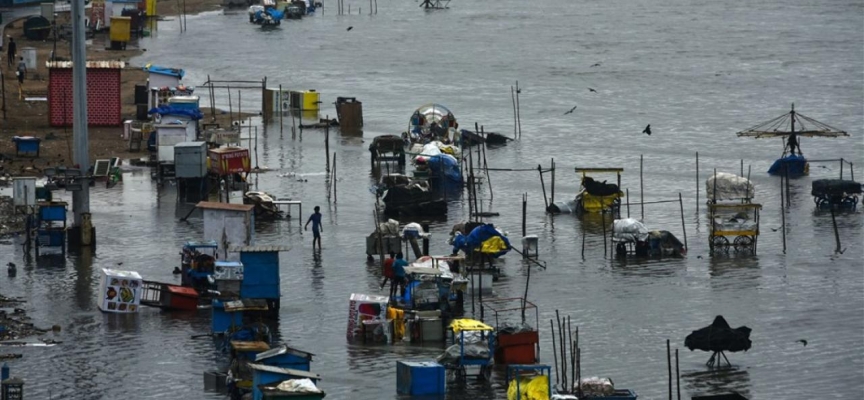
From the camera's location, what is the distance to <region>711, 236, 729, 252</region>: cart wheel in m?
41.5

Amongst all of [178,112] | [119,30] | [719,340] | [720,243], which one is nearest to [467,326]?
[719,340]

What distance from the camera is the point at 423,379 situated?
2830 centimetres

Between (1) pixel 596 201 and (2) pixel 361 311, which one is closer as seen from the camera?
(2) pixel 361 311

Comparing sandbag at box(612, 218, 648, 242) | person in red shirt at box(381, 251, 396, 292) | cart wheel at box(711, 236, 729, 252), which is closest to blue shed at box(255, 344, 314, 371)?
person in red shirt at box(381, 251, 396, 292)

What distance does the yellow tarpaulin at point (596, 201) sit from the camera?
45.8m

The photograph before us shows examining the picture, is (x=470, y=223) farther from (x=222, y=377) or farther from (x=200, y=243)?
(x=222, y=377)

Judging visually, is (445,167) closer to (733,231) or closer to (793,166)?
(733,231)

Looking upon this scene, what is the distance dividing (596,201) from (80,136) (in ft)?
45.3

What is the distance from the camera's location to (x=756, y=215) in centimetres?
4181

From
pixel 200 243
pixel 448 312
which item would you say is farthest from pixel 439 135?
pixel 448 312

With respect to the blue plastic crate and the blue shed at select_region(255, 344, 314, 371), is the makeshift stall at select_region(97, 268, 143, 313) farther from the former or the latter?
the blue plastic crate

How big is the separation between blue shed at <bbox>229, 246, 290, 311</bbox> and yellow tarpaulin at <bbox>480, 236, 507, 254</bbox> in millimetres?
5831

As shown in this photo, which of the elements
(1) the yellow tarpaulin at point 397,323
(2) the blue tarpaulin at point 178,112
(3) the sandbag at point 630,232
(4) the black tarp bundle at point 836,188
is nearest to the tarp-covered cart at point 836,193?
(4) the black tarp bundle at point 836,188

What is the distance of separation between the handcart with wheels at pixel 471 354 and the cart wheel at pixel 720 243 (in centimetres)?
1282
